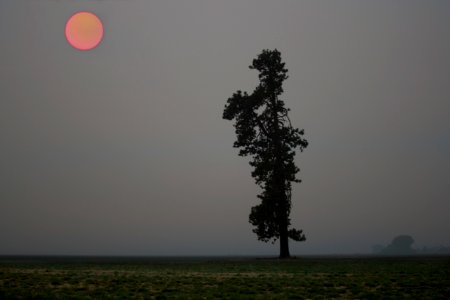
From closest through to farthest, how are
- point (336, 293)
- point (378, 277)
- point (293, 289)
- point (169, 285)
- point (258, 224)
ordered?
point (336, 293) → point (293, 289) → point (169, 285) → point (378, 277) → point (258, 224)

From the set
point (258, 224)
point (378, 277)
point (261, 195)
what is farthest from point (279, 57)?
point (378, 277)

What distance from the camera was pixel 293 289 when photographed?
17.5m

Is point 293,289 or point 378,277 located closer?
point 293,289

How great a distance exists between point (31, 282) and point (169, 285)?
21.9 feet

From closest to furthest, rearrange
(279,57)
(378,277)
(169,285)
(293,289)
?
(293,289)
(169,285)
(378,277)
(279,57)

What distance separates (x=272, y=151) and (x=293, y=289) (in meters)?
29.2

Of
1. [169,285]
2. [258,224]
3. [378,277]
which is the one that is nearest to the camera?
[169,285]

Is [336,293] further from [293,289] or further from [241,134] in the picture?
[241,134]

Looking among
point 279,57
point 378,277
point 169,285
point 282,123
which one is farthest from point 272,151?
point 169,285

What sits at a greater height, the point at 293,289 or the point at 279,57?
the point at 279,57

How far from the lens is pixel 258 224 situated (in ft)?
150

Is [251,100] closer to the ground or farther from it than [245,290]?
farther from it

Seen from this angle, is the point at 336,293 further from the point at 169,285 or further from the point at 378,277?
the point at 169,285

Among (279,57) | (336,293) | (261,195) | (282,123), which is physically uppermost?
(279,57)
